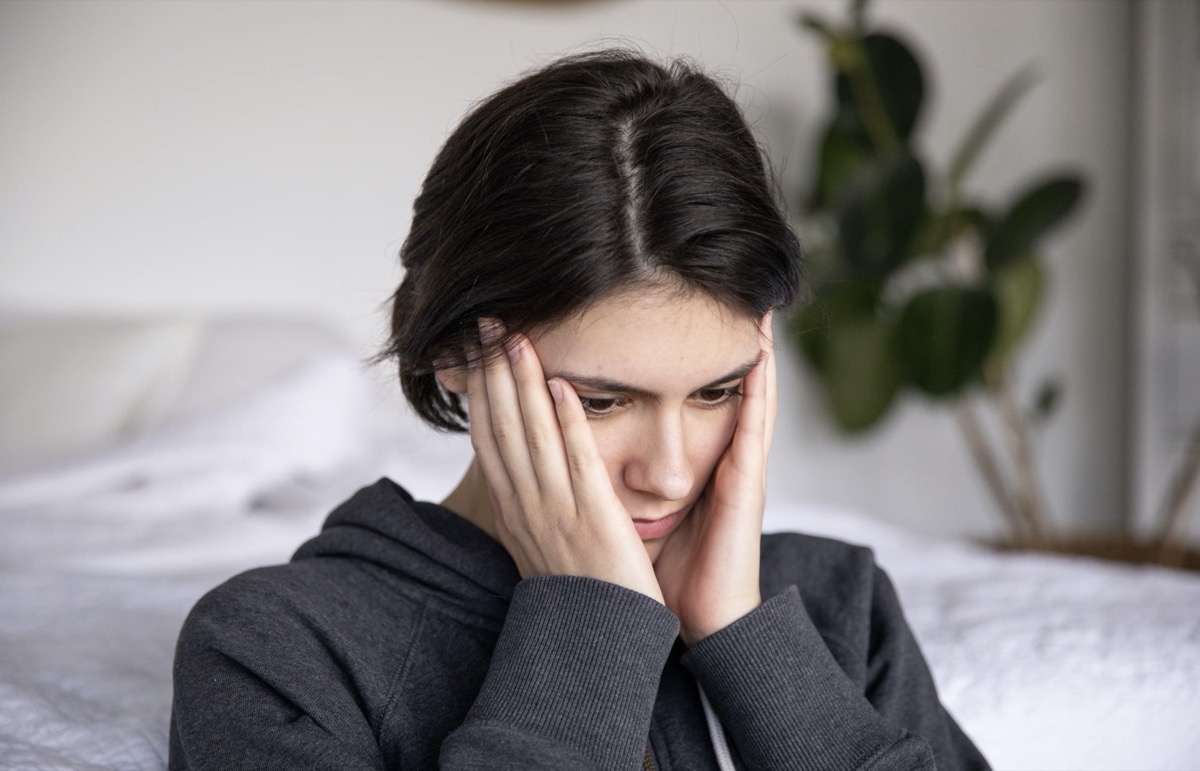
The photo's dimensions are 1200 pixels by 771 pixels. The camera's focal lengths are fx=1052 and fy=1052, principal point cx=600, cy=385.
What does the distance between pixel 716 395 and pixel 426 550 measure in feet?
0.87

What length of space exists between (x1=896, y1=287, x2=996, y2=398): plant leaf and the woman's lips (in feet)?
5.81

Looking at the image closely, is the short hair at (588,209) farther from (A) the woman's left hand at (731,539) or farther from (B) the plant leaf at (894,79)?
(B) the plant leaf at (894,79)

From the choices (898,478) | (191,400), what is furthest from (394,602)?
(898,478)

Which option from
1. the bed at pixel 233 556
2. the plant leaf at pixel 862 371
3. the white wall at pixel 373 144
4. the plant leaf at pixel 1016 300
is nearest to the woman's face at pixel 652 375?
the bed at pixel 233 556

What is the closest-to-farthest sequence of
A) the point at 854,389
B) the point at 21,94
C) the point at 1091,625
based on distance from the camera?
the point at 1091,625 → the point at 21,94 → the point at 854,389

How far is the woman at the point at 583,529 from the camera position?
0.71m

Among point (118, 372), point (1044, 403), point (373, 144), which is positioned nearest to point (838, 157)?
point (1044, 403)

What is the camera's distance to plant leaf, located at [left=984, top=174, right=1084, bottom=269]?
8.21 ft

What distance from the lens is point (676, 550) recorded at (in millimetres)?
895

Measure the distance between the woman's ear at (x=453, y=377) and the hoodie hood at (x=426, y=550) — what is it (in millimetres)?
109

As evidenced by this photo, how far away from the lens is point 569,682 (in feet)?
2.34

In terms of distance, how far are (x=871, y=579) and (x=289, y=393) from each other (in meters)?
1.12

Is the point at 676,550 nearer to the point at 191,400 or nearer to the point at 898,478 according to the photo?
the point at 191,400

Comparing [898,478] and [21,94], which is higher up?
[21,94]
